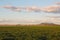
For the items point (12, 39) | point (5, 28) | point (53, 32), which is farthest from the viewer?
point (5, 28)

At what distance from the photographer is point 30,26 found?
18.0 feet

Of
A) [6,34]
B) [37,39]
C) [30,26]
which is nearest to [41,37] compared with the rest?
[37,39]

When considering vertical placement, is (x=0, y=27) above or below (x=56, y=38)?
above

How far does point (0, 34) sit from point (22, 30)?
579mm

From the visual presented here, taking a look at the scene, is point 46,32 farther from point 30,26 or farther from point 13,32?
point 13,32

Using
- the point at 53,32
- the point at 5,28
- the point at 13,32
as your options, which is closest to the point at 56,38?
the point at 53,32

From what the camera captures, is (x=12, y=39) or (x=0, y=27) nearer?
(x=12, y=39)

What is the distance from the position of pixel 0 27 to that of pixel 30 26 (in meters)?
0.76

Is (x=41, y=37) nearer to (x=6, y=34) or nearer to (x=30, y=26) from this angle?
(x=30, y=26)

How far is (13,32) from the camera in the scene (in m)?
5.27

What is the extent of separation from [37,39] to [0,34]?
2.91 feet

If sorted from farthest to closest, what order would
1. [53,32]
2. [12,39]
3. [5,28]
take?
[5,28] → [53,32] → [12,39]

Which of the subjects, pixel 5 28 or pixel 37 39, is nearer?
pixel 37 39

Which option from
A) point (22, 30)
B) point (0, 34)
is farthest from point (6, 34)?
point (22, 30)
